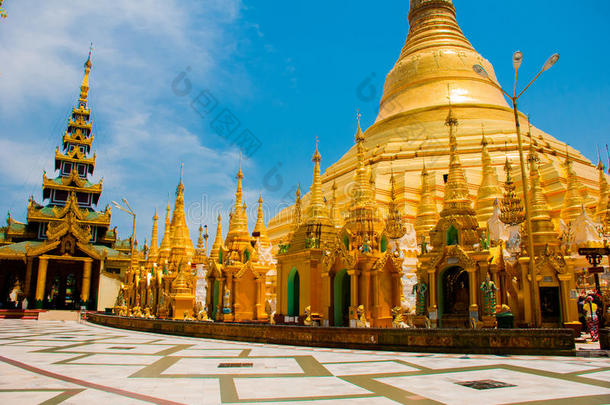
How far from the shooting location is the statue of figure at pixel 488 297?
1359 cm

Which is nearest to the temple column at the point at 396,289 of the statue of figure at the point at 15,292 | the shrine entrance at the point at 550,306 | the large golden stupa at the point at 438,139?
the shrine entrance at the point at 550,306

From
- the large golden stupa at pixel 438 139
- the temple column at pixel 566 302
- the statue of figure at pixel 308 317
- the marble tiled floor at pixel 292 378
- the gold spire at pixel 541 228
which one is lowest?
the marble tiled floor at pixel 292 378

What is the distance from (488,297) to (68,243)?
37.1m

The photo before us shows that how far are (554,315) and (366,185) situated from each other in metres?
7.82

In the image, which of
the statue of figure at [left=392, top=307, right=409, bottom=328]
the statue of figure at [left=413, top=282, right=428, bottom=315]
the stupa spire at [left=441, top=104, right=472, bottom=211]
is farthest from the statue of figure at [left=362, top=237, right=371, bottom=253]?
the stupa spire at [left=441, top=104, right=472, bottom=211]

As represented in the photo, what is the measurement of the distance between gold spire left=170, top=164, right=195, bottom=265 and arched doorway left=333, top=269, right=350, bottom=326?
46.6ft

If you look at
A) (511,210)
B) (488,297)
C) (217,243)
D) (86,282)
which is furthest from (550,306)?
(86,282)

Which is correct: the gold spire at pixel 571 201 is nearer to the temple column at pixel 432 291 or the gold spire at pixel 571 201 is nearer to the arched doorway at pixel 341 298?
the temple column at pixel 432 291

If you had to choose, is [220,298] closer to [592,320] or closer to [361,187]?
[361,187]

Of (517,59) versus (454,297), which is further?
(454,297)

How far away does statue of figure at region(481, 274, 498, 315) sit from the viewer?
13.6m

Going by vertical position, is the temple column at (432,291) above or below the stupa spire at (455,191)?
below

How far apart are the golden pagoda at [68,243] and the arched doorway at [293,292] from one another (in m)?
29.0

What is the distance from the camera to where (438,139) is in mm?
37031
